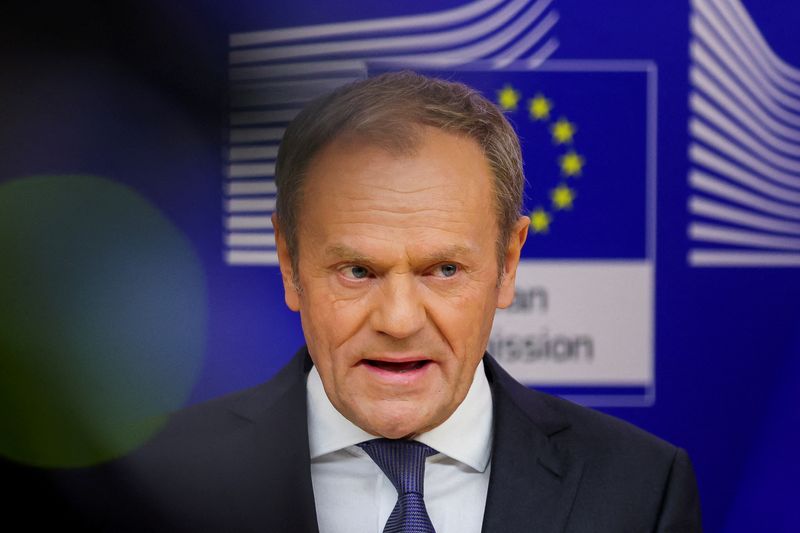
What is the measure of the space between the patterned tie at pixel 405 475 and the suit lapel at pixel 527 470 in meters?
0.13

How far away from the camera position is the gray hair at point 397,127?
1.75 meters

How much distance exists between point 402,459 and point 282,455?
25cm

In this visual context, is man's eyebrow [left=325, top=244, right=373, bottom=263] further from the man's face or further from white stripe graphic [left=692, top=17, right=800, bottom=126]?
white stripe graphic [left=692, top=17, right=800, bottom=126]

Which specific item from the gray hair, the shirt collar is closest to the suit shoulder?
the shirt collar

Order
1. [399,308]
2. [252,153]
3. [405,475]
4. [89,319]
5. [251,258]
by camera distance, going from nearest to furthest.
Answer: [399,308]
[405,475]
[89,319]
[252,153]
[251,258]

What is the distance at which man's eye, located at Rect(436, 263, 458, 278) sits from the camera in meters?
1.73

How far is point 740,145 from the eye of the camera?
3027mm

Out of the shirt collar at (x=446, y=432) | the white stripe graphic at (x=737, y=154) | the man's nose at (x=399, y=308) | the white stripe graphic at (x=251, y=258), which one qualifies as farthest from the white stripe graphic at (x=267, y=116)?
the white stripe graphic at (x=737, y=154)

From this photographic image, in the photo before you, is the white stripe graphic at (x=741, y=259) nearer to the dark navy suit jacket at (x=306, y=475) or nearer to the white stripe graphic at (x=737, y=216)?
the white stripe graphic at (x=737, y=216)

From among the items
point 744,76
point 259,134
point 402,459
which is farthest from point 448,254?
point 744,76

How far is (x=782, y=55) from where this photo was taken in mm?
3010

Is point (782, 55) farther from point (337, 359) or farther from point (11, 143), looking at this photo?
point (11, 143)

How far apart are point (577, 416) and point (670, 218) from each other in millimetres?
1138

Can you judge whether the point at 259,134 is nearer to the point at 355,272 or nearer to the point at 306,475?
the point at 355,272
